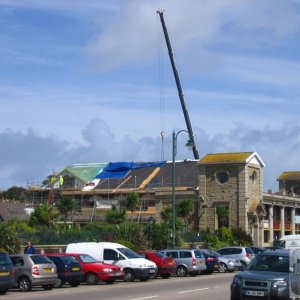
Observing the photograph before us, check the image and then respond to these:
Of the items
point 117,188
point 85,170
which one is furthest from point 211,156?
point 85,170

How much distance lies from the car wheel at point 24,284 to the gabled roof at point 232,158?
45.7 metres

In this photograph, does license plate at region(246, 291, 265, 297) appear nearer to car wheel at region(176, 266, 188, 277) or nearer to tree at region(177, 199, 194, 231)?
car wheel at region(176, 266, 188, 277)

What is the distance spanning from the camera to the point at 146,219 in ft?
276

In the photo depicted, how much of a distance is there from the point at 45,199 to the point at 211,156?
31.0 meters

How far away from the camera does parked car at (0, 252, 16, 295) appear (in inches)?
1051

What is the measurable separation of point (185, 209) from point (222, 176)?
4.82 m

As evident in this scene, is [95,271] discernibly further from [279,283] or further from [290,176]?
[290,176]

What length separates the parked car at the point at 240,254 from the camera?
4622 cm

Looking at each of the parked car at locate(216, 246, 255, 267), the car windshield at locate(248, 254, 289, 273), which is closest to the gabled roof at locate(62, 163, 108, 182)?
the parked car at locate(216, 246, 255, 267)

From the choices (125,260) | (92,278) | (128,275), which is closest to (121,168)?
(128,275)

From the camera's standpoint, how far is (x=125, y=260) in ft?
114

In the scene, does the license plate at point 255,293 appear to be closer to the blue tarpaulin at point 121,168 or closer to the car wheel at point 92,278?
the car wheel at point 92,278

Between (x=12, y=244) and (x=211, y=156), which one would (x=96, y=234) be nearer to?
(x=12, y=244)

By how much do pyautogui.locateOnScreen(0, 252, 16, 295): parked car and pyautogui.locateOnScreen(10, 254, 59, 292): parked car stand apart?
1.82m
